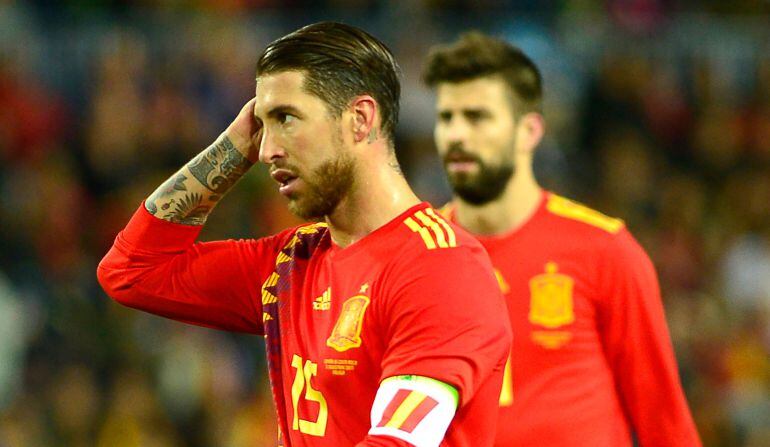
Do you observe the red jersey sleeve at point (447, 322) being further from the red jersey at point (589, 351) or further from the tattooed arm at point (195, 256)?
the red jersey at point (589, 351)

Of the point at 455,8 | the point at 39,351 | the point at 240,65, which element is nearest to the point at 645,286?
the point at 39,351

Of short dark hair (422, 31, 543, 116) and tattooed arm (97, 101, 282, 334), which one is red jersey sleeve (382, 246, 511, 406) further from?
short dark hair (422, 31, 543, 116)

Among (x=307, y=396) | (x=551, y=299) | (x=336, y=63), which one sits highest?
(x=336, y=63)

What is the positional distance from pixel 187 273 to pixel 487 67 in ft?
5.93

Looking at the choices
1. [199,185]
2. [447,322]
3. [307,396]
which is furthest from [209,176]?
[447,322]

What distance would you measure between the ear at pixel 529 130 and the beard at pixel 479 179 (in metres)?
0.17

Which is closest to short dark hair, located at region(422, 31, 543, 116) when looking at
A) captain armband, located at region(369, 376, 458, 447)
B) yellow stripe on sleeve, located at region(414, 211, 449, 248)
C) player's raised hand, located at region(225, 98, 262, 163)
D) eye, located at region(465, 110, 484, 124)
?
eye, located at region(465, 110, 484, 124)

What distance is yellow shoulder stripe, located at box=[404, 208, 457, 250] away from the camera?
297cm

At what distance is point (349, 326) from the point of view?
2963 mm

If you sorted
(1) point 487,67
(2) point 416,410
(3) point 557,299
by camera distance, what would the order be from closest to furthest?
(2) point 416,410, (3) point 557,299, (1) point 487,67

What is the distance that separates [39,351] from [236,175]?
16.2 feet

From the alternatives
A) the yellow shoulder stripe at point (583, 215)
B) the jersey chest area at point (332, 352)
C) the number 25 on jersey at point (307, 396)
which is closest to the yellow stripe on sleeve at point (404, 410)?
the jersey chest area at point (332, 352)

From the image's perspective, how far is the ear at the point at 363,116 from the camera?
3053 millimetres

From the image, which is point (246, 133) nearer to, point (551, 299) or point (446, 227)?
point (446, 227)
